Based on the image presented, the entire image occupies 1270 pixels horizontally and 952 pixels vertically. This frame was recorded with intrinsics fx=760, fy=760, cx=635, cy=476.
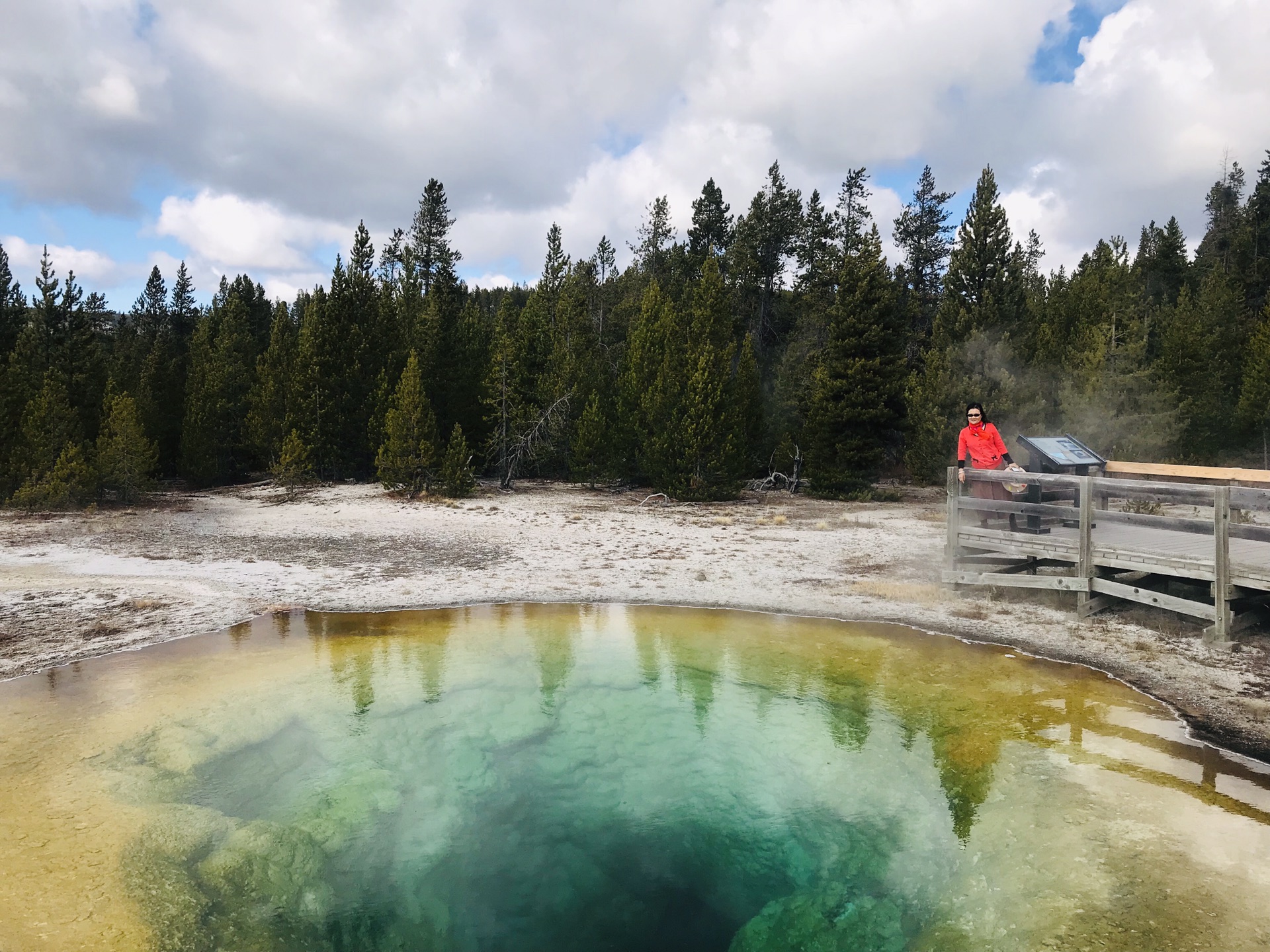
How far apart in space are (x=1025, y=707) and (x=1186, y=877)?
109 inches

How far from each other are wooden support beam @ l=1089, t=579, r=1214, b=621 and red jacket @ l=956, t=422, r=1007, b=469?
227 cm

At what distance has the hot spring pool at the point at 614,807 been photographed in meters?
4.62

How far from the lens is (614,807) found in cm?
607

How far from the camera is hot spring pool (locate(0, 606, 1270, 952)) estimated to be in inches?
182

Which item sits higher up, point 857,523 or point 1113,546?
point 1113,546

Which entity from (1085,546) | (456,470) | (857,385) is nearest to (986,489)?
(1085,546)

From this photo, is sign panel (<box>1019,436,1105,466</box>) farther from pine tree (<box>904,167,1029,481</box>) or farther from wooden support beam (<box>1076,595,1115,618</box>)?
pine tree (<box>904,167,1029,481</box>)

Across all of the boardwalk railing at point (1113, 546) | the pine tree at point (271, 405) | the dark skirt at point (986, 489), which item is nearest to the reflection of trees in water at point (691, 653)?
the boardwalk railing at point (1113, 546)

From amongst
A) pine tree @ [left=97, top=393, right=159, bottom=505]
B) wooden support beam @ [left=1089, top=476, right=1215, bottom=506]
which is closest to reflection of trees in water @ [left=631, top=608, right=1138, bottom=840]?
wooden support beam @ [left=1089, top=476, right=1215, bottom=506]

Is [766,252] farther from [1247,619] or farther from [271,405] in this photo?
[1247,619]

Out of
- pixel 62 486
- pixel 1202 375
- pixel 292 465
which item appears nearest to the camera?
pixel 62 486

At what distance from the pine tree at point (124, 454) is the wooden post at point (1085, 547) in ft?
74.2

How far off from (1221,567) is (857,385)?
1673 cm

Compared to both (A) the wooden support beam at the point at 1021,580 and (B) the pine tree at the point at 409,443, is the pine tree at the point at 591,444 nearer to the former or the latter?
(B) the pine tree at the point at 409,443
